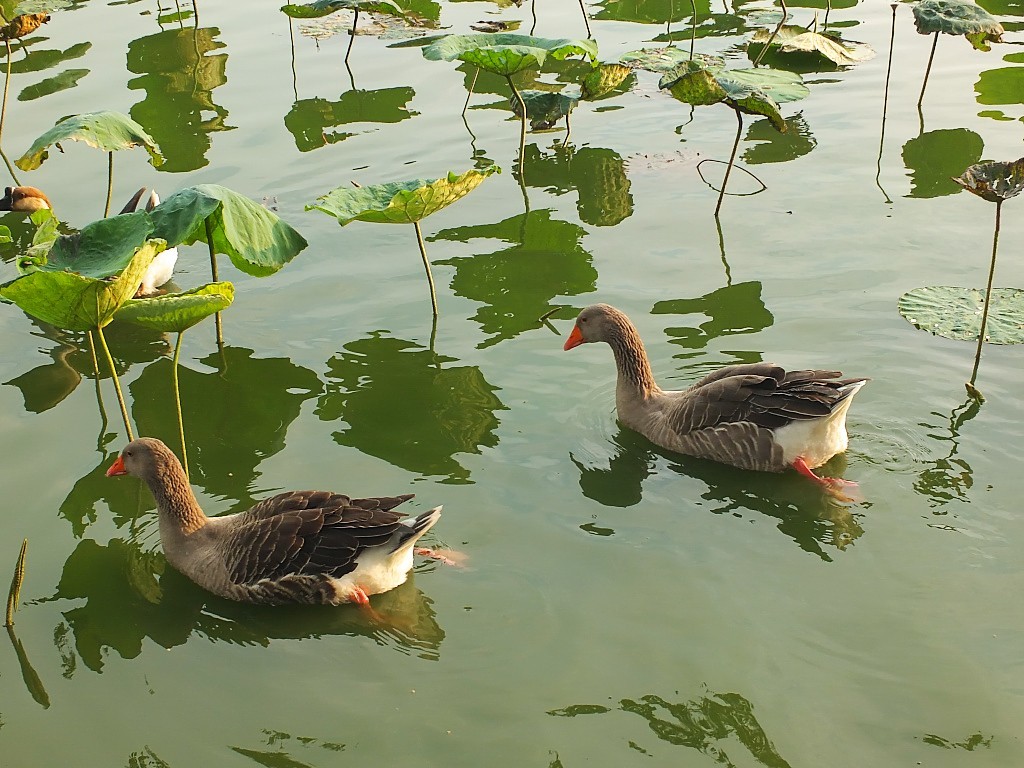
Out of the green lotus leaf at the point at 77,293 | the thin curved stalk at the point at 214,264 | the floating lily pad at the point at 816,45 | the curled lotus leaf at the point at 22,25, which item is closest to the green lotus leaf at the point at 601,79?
the floating lily pad at the point at 816,45

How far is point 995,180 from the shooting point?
7.98 m

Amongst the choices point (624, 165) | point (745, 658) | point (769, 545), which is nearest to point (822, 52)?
point (624, 165)

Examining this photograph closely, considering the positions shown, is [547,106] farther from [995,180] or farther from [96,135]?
[995,180]

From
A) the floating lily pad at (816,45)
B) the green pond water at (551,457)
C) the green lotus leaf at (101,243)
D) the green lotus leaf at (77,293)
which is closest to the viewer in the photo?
the green pond water at (551,457)

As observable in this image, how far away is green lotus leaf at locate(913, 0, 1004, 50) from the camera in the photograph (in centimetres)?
1174

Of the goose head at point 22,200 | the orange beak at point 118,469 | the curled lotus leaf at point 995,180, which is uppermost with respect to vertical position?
the curled lotus leaf at point 995,180

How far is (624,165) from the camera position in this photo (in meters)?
13.2

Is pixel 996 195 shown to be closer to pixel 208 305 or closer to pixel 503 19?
pixel 208 305

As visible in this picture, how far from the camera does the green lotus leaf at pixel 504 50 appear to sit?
11.4 m

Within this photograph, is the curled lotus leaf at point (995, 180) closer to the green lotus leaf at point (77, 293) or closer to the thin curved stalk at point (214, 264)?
the green lotus leaf at point (77, 293)

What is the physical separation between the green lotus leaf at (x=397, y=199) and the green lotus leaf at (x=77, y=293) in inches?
76.0

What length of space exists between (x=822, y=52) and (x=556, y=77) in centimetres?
362

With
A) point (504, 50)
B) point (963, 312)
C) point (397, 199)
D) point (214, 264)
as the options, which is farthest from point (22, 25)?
point (963, 312)

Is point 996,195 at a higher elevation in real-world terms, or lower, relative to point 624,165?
higher
